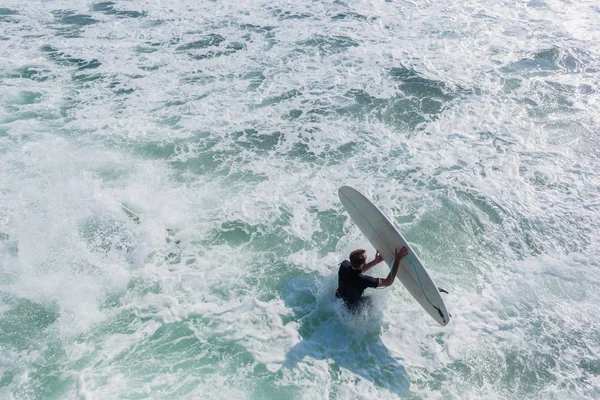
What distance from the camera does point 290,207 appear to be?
951 cm

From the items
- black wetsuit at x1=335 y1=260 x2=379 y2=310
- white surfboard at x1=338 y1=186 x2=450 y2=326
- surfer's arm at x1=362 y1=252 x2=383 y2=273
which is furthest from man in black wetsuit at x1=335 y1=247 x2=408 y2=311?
surfer's arm at x1=362 y1=252 x2=383 y2=273

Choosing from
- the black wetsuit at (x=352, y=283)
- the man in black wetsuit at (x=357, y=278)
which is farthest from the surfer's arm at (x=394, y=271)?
the black wetsuit at (x=352, y=283)

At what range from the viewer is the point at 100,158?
10.7 metres

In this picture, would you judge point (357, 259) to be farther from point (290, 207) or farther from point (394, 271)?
point (290, 207)

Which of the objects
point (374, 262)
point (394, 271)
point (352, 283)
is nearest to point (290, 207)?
point (374, 262)

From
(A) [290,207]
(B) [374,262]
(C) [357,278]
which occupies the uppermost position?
(C) [357,278]

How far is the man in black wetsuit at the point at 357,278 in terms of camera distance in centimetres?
675

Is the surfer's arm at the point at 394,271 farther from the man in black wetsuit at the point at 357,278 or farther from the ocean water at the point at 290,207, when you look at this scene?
the ocean water at the point at 290,207

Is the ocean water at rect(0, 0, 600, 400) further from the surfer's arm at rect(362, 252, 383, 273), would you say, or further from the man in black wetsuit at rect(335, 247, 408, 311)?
the surfer's arm at rect(362, 252, 383, 273)

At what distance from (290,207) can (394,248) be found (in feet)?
9.76

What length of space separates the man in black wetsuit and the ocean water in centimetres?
46

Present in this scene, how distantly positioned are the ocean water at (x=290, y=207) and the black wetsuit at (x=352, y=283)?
351mm

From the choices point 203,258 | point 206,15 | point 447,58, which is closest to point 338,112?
point 447,58

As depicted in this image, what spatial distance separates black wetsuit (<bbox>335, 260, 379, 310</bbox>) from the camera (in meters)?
6.77
